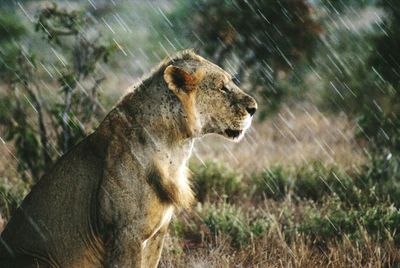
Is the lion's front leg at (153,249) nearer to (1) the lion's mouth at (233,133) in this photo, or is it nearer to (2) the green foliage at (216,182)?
(1) the lion's mouth at (233,133)

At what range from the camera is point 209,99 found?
4.24 meters

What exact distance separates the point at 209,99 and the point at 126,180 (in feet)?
2.51

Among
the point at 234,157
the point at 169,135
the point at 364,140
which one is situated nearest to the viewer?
the point at 169,135

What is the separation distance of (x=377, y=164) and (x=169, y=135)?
527 cm

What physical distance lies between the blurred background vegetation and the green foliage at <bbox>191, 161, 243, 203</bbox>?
20mm

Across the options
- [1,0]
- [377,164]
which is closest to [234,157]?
[377,164]

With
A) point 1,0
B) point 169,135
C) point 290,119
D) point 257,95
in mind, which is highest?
point 1,0

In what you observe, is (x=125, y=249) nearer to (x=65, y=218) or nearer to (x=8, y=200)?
(x=65, y=218)

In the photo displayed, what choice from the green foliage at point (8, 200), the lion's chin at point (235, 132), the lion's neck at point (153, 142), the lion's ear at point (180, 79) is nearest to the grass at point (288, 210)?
the green foliage at point (8, 200)

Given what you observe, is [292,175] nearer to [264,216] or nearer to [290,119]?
[264,216]

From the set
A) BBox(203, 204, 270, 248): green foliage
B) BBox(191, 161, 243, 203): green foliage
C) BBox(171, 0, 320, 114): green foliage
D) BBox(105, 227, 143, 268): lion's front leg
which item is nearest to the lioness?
BBox(105, 227, 143, 268): lion's front leg

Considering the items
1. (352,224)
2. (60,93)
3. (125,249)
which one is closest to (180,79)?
(125,249)

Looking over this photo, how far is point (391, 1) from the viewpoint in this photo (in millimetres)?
8703

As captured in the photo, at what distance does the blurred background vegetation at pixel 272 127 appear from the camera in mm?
6414
